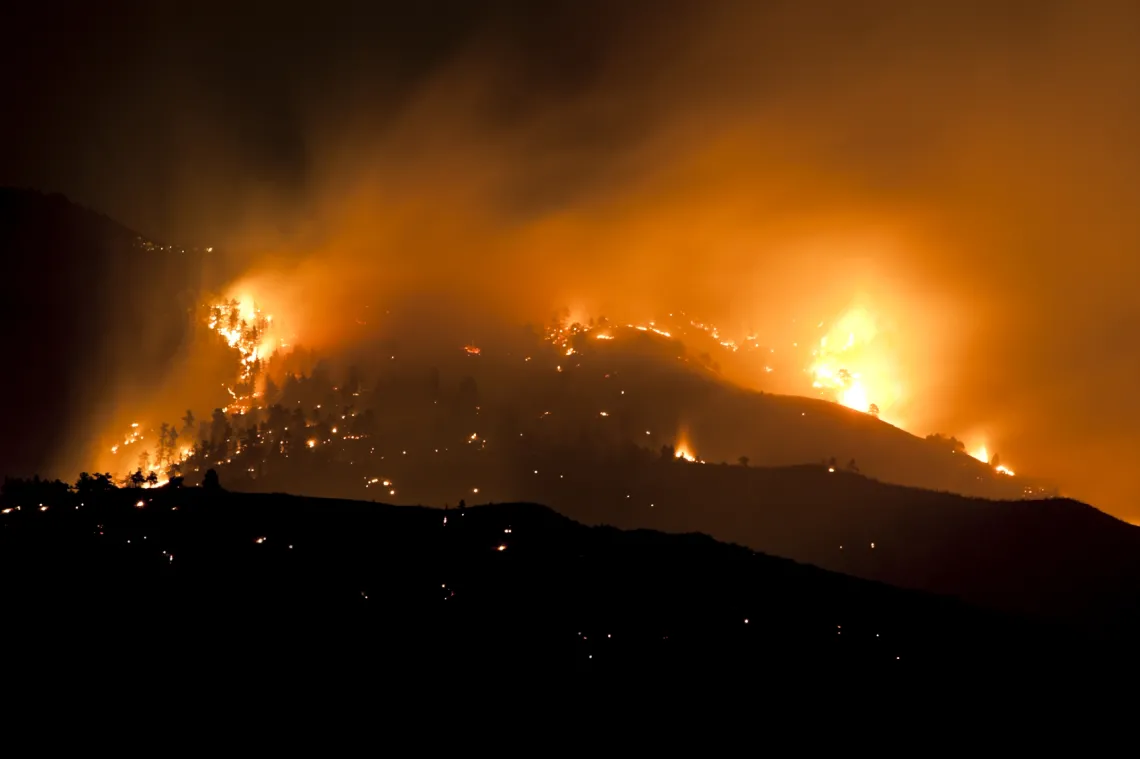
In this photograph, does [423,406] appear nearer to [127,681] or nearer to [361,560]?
[361,560]

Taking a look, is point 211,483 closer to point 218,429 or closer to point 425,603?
point 425,603

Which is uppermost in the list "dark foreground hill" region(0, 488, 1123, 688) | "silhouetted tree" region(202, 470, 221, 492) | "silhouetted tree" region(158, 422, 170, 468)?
"silhouetted tree" region(158, 422, 170, 468)

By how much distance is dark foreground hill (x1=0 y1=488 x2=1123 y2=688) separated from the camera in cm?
2391

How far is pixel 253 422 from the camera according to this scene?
125500 millimetres

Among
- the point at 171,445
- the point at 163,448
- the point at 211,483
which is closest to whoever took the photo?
the point at 211,483

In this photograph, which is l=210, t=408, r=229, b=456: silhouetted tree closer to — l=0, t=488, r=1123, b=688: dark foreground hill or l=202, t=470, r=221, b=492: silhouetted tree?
l=202, t=470, r=221, b=492: silhouetted tree

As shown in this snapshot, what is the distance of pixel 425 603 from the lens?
2717cm

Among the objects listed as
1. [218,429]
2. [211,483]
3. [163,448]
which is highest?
[218,429]

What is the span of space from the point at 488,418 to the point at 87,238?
102795 millimetres

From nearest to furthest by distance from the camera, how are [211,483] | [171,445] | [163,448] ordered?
[211,483], [171,445], [163,448]

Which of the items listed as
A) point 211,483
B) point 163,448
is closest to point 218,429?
point 163,448

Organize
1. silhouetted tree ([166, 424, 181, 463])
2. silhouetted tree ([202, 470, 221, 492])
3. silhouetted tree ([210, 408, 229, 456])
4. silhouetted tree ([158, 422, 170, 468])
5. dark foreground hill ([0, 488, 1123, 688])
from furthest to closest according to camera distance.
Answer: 1. silhouetted tree ([166, 424, 181, 463])
2. silhouetted tree ([158, 422, 170, 468])
3. silhouetted tree ([210, 408, 229, 456])
4. silhouetted tree ([202, 470, 221, 492])
5. dark foreground hill ([0, 488, 1123, 688])

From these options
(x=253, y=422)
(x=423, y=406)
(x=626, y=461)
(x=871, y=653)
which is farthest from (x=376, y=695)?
(x=253, y=422)

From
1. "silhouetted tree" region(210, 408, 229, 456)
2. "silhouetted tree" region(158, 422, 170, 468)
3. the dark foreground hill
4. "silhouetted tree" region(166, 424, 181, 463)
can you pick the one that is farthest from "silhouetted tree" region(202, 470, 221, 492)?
"silhouetted tree" region(158, 422, 170, 468)
